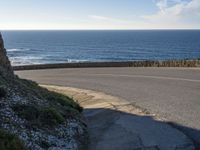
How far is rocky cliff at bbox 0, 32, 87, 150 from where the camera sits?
905cm

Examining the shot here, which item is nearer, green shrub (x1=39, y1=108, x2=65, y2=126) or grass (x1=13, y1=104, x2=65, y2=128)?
grass (x1=13, y1=104, x2=65, y2=128)

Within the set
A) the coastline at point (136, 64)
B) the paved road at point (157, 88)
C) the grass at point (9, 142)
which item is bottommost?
the coastline at point (136, 64)

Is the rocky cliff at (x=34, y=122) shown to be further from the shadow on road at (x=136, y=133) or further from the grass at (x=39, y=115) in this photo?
the shadow on road at (x=136, y=133)

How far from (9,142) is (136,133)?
4.29m

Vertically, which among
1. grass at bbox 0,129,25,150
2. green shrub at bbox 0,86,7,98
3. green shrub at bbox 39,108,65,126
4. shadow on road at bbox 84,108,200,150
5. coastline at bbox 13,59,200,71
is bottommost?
coastline at bbox 13,59,200,71

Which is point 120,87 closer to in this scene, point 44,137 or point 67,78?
point 67,78

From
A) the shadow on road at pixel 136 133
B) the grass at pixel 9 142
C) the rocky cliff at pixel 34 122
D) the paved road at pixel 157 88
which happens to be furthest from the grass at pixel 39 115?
the paved road at pixel 157 88

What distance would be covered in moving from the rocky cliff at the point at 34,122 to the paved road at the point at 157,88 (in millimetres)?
3176

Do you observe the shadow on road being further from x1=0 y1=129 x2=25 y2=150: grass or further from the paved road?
x1=0 y1=129 x2=25 y2=150: grass

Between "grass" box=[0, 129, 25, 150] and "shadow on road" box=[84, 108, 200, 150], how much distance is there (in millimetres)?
2416

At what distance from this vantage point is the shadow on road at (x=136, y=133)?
34.3ft

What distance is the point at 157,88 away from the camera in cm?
2003

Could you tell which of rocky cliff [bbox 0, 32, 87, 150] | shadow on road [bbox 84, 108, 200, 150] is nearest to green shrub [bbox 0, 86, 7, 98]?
rocky cliff [bbox 0, 32, 87, 150]

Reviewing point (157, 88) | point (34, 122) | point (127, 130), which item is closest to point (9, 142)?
point (34, 122)
